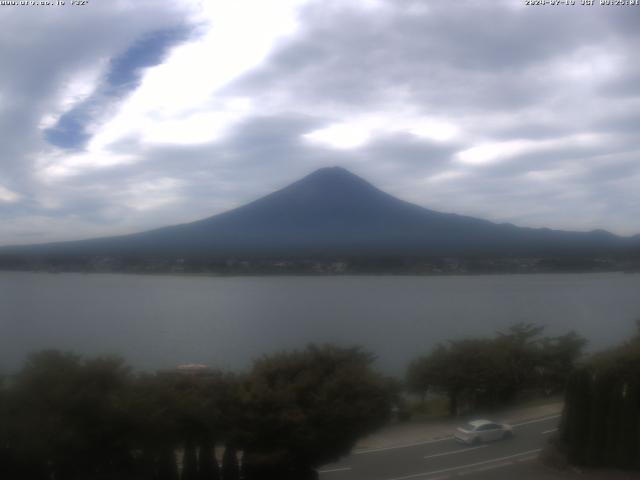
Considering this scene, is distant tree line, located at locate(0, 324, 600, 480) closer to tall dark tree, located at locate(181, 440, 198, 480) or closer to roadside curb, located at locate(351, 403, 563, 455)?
tall dark tree, located at locate(181, 440, 198, 480)

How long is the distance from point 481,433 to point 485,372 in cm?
600

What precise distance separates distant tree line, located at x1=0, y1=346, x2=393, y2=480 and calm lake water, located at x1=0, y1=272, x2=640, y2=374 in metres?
1.32

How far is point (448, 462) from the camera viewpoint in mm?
10617

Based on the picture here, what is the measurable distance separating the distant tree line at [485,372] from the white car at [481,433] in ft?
12.2

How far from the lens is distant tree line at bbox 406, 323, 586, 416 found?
17.6 meters

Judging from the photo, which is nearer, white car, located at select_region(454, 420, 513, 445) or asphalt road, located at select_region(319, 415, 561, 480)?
asphalt road, located at select_region(319, 415, 561, 480)

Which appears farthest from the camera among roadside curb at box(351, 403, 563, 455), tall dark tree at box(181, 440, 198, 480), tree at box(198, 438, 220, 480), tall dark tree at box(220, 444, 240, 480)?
roadside curb at box(351, 403, 563, 455)

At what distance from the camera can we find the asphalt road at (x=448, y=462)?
32.8 feet

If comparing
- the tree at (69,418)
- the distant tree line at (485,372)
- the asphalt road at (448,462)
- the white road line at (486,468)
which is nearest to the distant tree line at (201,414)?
the tree at (69,418)

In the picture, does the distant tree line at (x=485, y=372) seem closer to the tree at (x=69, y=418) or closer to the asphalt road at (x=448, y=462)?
the asphalt road at (x=448, y=462)

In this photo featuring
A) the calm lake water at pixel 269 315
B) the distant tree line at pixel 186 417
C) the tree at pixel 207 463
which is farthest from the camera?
the calm lake water at pixel 269 315

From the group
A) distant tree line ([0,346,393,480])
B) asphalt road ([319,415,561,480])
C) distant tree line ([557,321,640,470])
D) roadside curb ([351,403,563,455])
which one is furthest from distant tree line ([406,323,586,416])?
distant tree line ([0,346,393,480])

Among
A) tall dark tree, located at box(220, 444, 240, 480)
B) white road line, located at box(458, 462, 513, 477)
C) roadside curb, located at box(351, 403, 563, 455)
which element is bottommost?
roadside curb, located at box(351, 403, 563, 455)

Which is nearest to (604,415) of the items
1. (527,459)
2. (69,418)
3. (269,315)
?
(527,459)
